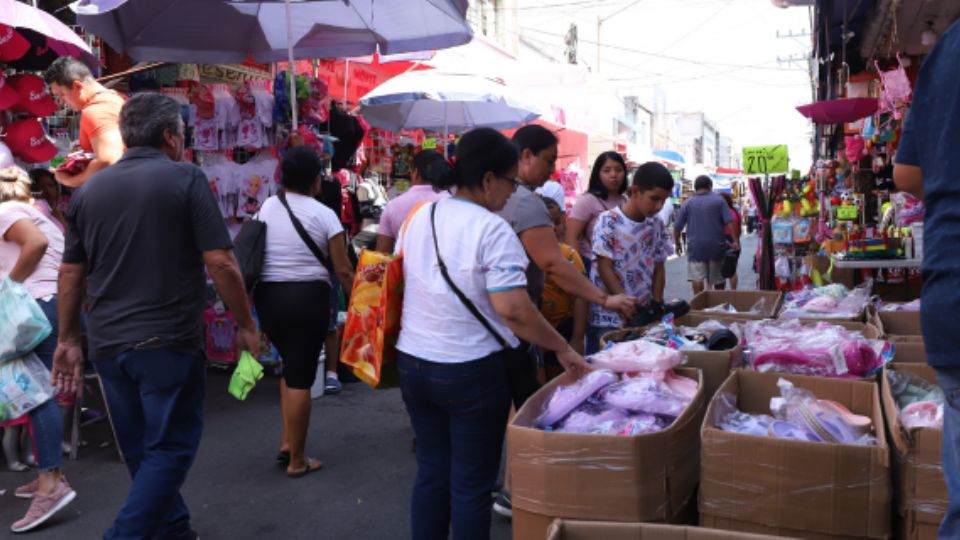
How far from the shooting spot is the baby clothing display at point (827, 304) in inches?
172

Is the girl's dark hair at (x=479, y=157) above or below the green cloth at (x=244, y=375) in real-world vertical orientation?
above

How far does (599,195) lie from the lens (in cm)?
511

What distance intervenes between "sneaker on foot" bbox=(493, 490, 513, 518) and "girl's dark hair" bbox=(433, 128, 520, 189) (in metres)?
1.77

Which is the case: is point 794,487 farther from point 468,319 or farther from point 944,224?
point 468,319

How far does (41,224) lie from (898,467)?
13.6 ft

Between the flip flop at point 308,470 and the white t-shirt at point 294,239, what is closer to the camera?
the white t-shirt at point 294,239

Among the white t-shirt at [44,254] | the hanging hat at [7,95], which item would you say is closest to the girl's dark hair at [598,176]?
the white t-shirt at [44,254]

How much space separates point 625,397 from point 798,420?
57 centimetres

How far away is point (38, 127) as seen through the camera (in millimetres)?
5219

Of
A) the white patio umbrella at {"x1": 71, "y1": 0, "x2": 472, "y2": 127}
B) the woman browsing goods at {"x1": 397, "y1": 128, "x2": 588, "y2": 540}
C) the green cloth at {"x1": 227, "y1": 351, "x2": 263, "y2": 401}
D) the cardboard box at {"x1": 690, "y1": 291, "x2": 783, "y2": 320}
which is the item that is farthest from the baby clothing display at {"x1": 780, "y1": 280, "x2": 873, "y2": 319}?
the white patio umbrella at {"x1": 71, "y1": 0, "x2": 472, "y2": 127}

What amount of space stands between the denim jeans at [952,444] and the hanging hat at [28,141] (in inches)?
209

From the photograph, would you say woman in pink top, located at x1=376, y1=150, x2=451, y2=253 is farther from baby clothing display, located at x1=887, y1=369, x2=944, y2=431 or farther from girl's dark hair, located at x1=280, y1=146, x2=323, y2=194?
baby clothing display, located at x1=887, y1=369, x2=944, y2=431

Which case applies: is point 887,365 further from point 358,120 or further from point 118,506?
point 358,120

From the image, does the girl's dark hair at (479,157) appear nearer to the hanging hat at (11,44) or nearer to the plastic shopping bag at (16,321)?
the plastic shopping bag at (16,321)
